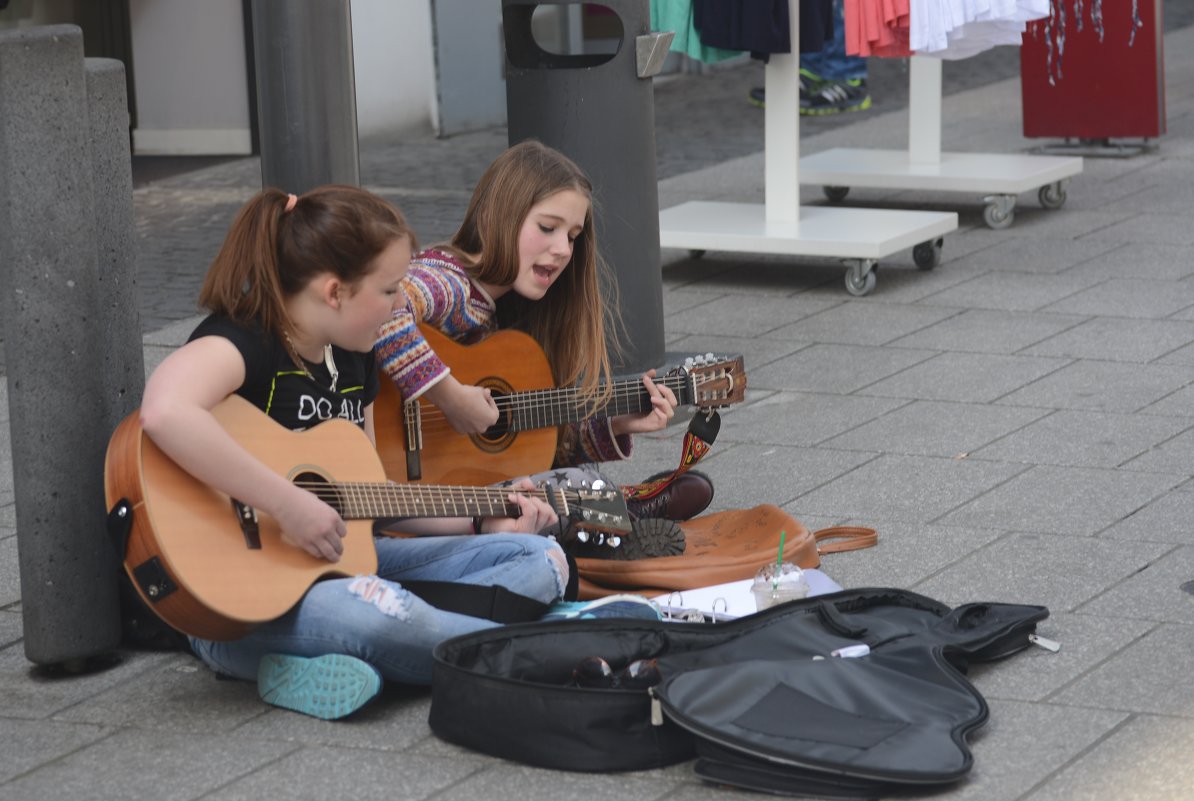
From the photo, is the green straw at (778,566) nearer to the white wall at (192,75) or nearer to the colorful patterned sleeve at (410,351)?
the colorful patterned sleeve at (410,351)

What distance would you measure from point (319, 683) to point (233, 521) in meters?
0.33

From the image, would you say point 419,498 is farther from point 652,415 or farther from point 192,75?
point 192,75

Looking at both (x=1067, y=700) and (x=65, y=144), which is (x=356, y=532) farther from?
(x=1067, y=700)

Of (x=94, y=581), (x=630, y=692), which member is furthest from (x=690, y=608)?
(x=94, y=581)

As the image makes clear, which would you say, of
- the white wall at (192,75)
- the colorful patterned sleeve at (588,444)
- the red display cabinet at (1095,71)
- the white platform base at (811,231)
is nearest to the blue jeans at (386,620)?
the colorful patterned sleeve at (588,444)

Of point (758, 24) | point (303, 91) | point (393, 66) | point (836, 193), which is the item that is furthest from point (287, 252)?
point (393, 66)

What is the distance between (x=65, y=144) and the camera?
339 cm

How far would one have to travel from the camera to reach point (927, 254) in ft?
23.5

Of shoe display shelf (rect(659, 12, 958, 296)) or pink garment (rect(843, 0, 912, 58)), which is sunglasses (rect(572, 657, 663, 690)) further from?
pink garment (rect(843, 0, 912, 58))

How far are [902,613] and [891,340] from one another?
2.76 metres

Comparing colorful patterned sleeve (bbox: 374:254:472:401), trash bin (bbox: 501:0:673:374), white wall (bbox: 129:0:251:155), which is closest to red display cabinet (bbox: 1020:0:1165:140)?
trash bin (bbox: 501:0:673:374)

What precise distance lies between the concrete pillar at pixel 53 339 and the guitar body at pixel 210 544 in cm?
22

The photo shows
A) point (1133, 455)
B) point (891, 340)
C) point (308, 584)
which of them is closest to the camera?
point (308, 584)

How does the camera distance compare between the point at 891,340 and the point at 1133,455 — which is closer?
the point at 1133,455
